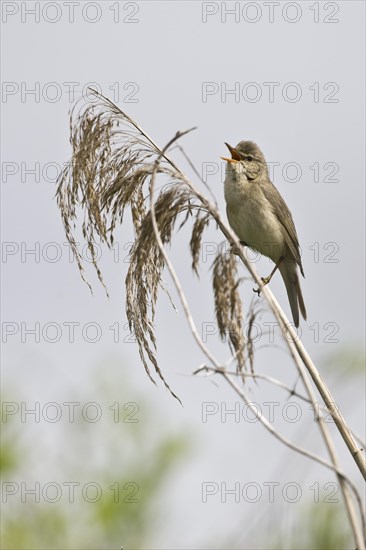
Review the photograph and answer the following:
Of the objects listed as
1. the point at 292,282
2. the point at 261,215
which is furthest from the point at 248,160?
the point at 292,282

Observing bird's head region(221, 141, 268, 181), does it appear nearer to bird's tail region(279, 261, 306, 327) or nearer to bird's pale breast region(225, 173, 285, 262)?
bird's pale breast region(225, 173, 285, 262)

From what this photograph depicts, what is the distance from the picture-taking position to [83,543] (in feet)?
8.43

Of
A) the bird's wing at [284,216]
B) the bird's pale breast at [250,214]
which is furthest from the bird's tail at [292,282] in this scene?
the bird's pale breast at [250,214]

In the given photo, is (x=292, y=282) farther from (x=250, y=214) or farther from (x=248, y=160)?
(x=248, y=160)

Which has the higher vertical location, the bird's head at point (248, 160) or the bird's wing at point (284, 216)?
the bird's head at point (248, 160)

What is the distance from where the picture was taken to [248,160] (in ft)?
18.2

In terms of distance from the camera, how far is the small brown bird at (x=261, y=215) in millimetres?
5348

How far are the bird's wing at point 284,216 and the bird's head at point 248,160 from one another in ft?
0.35

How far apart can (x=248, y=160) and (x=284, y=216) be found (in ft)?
1.50

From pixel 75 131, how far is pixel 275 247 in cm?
267

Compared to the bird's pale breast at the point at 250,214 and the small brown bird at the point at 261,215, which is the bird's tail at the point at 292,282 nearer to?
the small brown bird at the point at 261,215

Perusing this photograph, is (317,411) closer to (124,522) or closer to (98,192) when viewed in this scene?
(124,522)

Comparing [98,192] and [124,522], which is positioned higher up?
[98,192]

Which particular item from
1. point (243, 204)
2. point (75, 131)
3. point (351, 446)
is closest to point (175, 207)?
point (75, 131)
